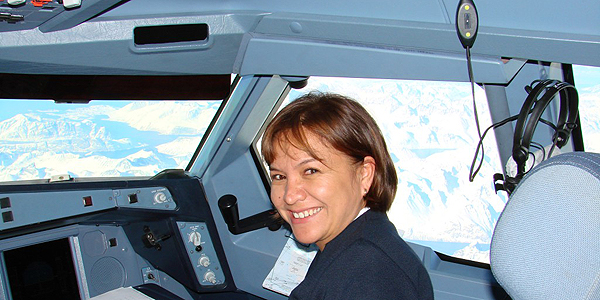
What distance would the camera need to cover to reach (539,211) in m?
1.05

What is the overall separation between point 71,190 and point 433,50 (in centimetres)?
187

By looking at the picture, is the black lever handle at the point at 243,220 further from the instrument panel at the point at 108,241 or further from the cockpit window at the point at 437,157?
the cockpit window at the point at 437,157

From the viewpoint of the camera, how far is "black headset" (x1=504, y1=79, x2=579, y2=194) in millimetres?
1769

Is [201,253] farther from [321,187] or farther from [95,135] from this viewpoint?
[321,187]

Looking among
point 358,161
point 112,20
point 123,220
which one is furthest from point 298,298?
point 123,220

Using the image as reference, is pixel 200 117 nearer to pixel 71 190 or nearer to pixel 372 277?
pixel 71 190

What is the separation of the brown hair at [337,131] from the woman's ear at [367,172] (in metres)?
0.02

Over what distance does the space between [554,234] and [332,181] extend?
710 millimetres

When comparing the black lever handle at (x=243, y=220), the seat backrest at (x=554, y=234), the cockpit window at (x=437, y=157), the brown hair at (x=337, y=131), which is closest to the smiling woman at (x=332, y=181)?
the brown hair at (x=337, y=131)

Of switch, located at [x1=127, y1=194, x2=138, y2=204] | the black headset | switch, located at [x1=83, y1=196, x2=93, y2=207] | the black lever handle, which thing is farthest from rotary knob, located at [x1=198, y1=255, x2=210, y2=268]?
the black headset

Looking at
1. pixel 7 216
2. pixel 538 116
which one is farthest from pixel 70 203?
pixel 538 116

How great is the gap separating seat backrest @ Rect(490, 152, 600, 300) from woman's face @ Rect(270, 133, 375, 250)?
0.58 metres

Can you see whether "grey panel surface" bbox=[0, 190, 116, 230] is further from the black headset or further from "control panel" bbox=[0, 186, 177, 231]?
the black headset

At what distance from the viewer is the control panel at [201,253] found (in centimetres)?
312
